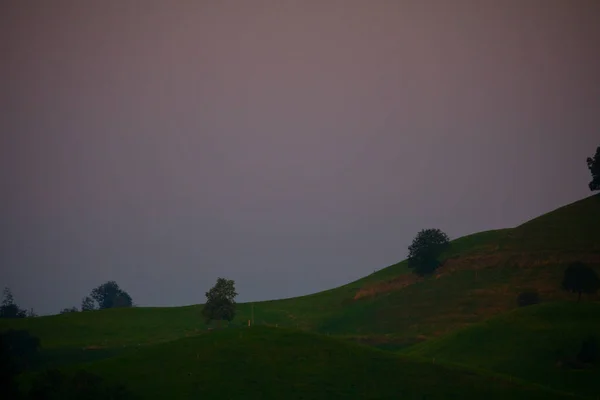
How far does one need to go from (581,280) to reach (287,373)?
210 feet

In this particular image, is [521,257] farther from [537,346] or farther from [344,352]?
[344,352]

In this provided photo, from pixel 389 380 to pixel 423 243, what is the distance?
7815 cm

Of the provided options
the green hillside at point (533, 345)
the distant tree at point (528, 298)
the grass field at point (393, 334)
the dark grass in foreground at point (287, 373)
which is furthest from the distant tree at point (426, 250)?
the dark grass in foreground at point (287, 373)

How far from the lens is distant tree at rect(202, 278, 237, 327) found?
130250 mm

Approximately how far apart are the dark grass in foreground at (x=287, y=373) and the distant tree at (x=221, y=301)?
92.3 feet

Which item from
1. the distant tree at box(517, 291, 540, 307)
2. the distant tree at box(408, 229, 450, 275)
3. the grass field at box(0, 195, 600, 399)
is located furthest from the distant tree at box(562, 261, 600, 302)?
the distant tree at box(408, 229, 450, 275)

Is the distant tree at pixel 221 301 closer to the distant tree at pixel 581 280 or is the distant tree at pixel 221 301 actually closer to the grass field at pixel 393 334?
the grass field at pixel 393 334

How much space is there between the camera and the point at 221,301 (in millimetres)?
→ 130750

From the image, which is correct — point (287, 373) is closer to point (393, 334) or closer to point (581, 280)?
point (393, 334)

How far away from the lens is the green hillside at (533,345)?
3861 inches

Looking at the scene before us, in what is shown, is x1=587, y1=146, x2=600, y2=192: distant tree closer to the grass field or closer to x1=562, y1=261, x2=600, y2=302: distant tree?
the grass field

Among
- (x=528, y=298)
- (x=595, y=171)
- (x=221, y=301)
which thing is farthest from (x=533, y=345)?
(x=595, y=171)

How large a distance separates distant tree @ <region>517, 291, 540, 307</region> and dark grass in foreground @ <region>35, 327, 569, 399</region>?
46.9 meters

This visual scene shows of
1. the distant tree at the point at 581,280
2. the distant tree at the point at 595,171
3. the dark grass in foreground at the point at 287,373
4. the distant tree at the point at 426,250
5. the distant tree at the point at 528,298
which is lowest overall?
the dark grass in foreground at the point at 287,373
